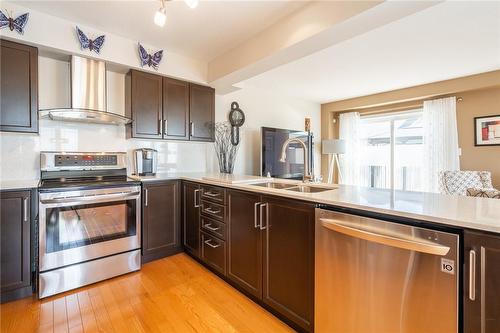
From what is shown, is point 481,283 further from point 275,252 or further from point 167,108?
point 167,108

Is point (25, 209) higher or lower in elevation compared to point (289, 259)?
higher

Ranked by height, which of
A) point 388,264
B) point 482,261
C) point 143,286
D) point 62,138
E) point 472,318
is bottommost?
point 143,286

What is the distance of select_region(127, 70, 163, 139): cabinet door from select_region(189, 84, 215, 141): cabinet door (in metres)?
0.44

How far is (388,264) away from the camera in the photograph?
1.15m

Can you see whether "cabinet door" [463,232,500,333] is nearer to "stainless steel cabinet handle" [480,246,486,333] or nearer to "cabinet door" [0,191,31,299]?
"stainless steel cabinet handle" [480,246,486,333]

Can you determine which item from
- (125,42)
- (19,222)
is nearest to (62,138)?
(19,222)

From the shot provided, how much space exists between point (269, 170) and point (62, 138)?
9.42 ft

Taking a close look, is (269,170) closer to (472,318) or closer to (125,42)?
(125,42)

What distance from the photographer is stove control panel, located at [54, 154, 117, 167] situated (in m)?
2.47

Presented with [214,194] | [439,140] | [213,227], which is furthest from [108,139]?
[439,140]

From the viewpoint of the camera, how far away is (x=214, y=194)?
7.63 ft

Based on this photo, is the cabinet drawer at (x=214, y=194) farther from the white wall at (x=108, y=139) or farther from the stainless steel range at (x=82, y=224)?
the white wall at (x=108, y=139)

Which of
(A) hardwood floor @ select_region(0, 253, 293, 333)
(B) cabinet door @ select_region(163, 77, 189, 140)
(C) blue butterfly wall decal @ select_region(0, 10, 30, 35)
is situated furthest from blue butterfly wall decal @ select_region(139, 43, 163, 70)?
(A) hardwood floor @ select_region(0, 253, 293, 333)

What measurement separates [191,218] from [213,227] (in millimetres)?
457
